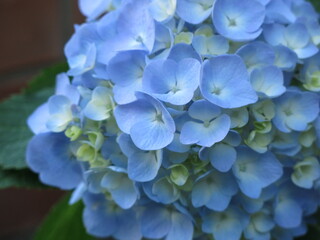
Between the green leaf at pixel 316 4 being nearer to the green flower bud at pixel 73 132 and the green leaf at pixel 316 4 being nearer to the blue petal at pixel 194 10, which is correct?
the blue petal at pixel 194 10

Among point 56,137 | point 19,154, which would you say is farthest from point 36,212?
point 56,137

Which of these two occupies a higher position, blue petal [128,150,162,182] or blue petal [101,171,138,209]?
blue petal [128,150,162,182]

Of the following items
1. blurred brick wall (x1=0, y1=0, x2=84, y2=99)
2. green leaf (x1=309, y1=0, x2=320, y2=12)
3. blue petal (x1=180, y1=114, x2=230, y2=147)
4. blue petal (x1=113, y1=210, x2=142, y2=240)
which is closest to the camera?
blue petal (x1=180, y1=114, x2=230, y2=147)

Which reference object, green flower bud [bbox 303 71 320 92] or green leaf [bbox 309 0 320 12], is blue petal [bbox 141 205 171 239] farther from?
green leaf [bbox 309 0 320 12]

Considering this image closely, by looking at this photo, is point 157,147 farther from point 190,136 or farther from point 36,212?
point 36,212

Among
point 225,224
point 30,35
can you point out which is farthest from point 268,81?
point 30,35

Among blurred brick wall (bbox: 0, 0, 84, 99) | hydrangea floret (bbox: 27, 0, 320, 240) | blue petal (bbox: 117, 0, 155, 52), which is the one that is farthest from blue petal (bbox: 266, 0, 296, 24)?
blurred brick wall (bbox: 0, 0, 84, 99)
